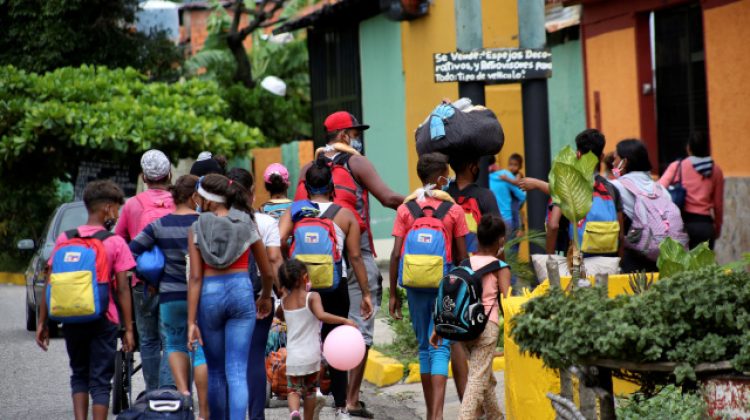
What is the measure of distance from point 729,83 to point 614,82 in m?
3.15

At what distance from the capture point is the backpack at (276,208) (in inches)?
351

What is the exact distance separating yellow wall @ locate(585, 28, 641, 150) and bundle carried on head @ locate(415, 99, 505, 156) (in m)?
8.26

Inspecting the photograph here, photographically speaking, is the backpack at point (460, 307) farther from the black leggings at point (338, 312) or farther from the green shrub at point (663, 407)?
the black leggings at point (338, 312)

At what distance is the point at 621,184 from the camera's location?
30.3 feet

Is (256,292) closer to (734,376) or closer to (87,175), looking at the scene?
(734,376)

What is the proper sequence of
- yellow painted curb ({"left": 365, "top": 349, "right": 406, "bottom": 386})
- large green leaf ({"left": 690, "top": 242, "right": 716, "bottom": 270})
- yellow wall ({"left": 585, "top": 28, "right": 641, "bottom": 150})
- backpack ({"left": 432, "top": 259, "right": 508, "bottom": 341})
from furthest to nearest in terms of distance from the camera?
yellow wall ({"left": 585, "top": 28, "right": 641, "bottom": 150})
yellow painted curb ({"left": 365, "top": 349, "right": 406, "bottom": 386})
backpack ({"left": 432, "top": 259, "right": 508, "bottom": 341})
large green leaf ({"left": 690, "top": 242, "right": 716, "bottom": 270})

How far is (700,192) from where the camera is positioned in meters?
11.9

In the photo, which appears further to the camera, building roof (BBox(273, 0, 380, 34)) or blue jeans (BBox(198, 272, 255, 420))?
building roof (BBox(273, 0, 380, 34))

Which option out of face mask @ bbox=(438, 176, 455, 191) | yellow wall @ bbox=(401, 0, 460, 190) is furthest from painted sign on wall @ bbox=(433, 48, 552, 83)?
yellow wall @ bbox=(401, 0, 460, 190)

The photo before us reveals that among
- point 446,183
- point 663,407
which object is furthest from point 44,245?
point 663,407

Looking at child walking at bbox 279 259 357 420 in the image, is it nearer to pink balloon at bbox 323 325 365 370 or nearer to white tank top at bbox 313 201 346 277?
pink balloon at bbox 323 325 365 370

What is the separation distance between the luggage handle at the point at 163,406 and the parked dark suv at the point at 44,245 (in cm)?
764

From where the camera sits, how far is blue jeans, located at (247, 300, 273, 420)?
7789 mm

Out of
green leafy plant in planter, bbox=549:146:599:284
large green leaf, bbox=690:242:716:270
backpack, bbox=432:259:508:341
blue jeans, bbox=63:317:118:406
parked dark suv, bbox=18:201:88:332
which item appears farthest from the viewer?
parked dark suv, bbox=18:201:88:332
